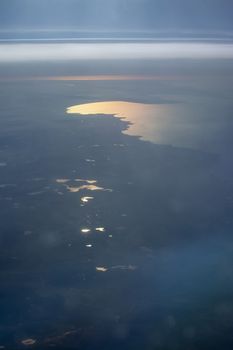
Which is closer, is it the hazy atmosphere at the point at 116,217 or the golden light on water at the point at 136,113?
the hazy atmosphere at the point at 116,217

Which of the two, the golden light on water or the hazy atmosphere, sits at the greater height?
the hazy atmosphere

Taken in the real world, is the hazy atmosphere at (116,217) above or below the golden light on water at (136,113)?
above

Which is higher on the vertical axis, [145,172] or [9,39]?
[145,172]

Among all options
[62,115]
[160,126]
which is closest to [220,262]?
[160,126]

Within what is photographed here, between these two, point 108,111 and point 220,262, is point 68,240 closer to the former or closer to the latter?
point 220,262

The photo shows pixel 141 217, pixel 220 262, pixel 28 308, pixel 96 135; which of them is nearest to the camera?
pixel 28 308

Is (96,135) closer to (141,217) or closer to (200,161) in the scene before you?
(200,161)

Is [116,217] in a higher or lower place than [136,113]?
higher

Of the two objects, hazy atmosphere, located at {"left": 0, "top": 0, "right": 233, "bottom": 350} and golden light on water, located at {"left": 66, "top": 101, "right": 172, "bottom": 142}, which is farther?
golden light on water, located at {"left": 66, "top": 101, "right": 172, "bottom": 142}

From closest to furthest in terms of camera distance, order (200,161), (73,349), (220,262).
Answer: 1. (73,349)
2. (220,262)
3. (200,161)

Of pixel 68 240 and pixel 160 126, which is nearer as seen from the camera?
pixel 68 240
